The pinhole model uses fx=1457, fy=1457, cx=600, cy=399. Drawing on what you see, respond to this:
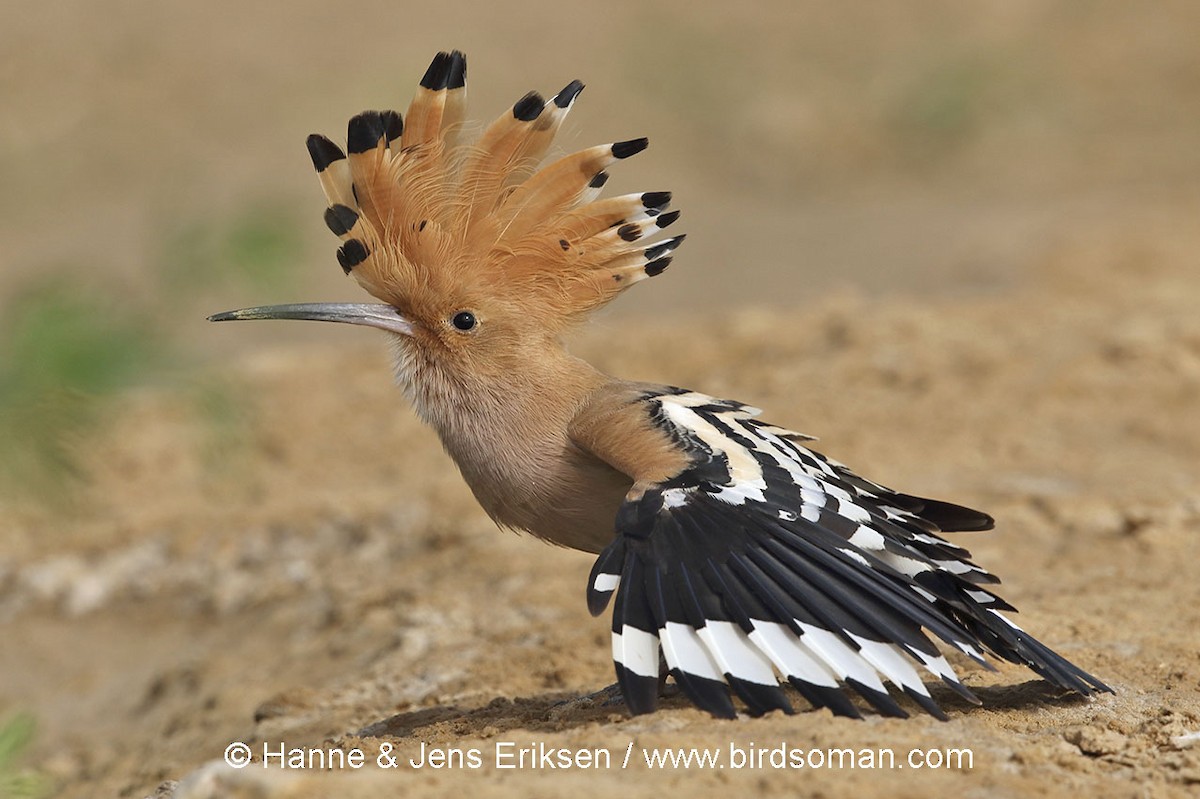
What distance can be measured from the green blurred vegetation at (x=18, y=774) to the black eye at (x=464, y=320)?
154 centimetres

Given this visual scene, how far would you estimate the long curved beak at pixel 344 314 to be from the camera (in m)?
3.74

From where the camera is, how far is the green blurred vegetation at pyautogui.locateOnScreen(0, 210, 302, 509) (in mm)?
6297

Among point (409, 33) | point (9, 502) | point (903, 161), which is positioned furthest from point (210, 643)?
point (409, 33)

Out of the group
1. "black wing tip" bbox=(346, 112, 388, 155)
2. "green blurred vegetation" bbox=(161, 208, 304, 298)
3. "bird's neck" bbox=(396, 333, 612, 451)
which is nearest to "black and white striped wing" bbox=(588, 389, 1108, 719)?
"bird's neck" bbox=(396, 333, 612, 451)

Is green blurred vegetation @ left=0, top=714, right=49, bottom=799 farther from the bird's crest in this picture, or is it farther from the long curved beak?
the bird's crest

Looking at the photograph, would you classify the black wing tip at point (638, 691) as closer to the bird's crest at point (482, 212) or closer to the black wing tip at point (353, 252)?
the bird's crest at point (482, 212)

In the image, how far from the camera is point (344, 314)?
12.3 ft

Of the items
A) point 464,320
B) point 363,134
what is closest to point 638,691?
point 464,320

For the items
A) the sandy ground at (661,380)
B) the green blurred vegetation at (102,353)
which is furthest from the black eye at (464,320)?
the green blurred vegetation at (102,353)

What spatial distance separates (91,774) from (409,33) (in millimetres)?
12530

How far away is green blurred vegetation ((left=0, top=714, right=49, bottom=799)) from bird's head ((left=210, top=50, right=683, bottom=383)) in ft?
4.01

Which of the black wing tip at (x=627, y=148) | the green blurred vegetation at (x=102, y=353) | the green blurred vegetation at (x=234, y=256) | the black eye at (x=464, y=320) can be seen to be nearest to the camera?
the black wing tip at (x=627, y=148)

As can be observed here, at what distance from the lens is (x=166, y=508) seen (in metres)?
6.84

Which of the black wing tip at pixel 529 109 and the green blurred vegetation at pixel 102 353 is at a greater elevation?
the green blurred vegetation at pixel 102 353
